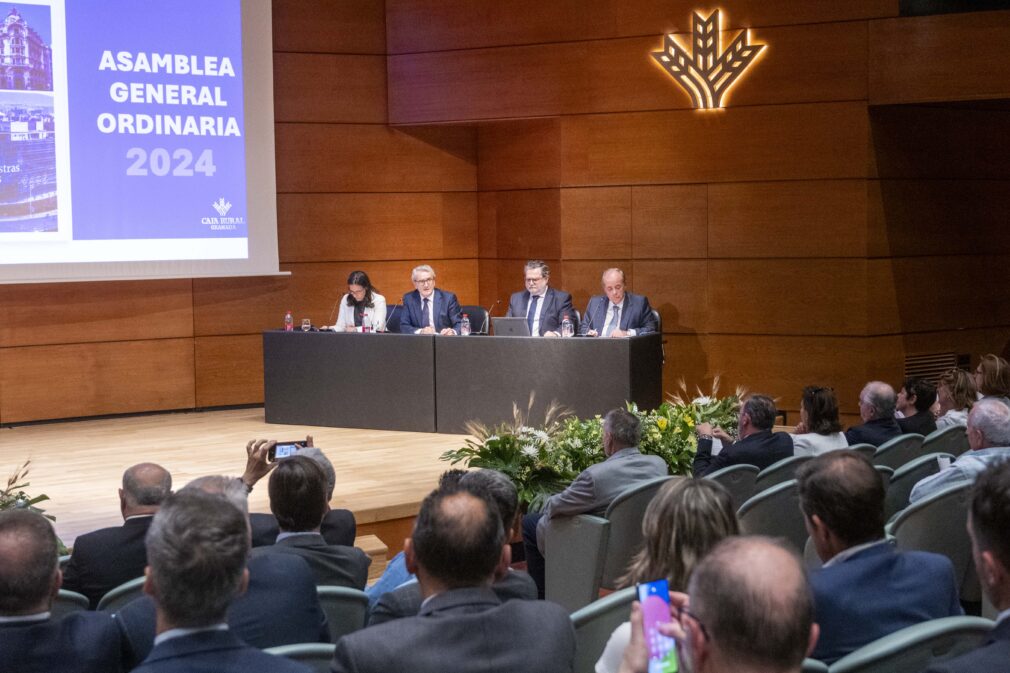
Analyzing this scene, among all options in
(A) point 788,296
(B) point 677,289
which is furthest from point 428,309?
(A) point 788,296

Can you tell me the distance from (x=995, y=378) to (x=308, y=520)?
3.60 metres

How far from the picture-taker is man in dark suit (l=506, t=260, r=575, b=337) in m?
8.57

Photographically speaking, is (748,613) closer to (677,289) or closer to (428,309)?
(428,309)

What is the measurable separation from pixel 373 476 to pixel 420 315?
2.25 m

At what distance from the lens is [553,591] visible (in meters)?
4.57

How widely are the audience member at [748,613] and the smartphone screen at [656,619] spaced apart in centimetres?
1

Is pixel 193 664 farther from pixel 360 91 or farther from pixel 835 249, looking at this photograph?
pixel 360 91

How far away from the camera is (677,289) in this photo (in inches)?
374

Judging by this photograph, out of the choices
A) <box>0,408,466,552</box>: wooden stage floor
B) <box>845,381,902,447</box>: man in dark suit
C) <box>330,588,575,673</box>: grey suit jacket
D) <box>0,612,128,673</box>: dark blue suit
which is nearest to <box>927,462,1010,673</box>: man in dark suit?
<box>330,588,575,673</box>: grey suit jacket

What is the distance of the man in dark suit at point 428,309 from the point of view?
880cm

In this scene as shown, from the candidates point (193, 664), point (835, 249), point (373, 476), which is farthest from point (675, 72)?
point (193, 664)

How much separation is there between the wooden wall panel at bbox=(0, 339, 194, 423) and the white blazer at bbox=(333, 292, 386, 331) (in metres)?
1.67

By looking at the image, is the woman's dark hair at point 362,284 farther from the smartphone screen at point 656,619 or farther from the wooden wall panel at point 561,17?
the smartphone screen at point 656,619

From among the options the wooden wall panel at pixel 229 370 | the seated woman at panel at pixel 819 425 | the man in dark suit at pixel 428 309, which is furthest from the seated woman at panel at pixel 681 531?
the wooden wall panel at pixel 229 370
